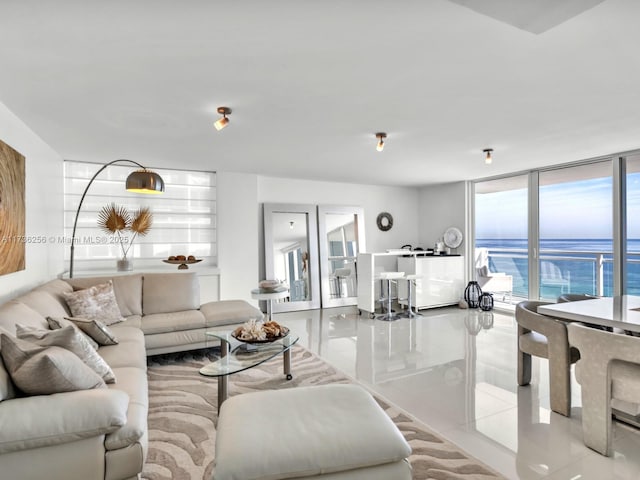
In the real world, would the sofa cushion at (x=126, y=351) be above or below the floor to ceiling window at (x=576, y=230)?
below

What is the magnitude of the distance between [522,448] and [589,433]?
42 cm

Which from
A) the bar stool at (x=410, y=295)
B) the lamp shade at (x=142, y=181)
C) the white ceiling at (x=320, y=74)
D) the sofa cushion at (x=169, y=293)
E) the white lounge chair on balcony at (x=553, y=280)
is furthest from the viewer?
the bar stool at (x=410, y=295)

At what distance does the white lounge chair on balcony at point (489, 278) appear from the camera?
6465 mm

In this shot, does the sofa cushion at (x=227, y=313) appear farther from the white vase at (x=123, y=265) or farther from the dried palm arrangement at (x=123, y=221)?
the dried palm arrangement at (x=123, y=221)

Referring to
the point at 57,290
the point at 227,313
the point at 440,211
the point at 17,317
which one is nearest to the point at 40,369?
the point at 17,317

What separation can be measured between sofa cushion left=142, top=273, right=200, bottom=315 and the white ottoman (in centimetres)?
269

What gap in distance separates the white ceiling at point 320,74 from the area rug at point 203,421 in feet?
7.51

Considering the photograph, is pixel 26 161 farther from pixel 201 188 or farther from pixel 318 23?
pixel 318 23

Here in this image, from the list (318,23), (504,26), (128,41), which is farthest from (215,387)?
(504,26)

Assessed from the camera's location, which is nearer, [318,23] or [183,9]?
[183,9]

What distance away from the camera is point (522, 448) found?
2.18 meters

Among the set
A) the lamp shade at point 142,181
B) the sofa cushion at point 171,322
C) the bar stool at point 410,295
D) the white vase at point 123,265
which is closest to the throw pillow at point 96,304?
the sofa cushion at point 171,322

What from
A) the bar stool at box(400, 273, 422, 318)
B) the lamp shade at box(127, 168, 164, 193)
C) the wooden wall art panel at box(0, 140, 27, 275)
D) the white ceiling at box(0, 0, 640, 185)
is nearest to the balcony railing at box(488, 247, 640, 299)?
the white ceiling at box(0, 0, 640, 185)

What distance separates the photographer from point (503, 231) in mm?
6426
